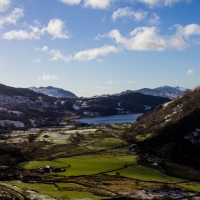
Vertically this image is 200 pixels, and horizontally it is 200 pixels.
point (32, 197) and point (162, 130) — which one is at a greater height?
point (162, 130)

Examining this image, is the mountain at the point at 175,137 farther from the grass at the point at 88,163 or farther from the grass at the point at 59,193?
the grass at the point at 59,193

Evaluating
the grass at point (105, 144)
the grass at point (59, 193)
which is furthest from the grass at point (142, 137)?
the grass at point (59, 193)

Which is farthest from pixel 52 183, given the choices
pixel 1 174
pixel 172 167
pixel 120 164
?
pixel 172 167

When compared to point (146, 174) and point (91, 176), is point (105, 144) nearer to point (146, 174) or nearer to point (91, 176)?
point (146, 174)

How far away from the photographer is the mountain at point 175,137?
13000cm

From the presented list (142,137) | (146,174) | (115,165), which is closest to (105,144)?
(142,137)

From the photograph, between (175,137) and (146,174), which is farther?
(175,137)

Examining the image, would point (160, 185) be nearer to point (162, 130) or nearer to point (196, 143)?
point (196, 143)

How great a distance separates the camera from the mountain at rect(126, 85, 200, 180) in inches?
5118

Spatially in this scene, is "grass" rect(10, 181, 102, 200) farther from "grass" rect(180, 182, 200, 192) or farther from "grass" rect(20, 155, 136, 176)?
"grass" rect(180, 182, 200, 192)

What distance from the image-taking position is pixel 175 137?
156750 millimetres

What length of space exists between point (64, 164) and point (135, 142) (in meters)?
72.1

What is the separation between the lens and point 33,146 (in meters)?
163

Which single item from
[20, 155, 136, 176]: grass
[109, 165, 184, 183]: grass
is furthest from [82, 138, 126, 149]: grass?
[109, 165, 184, 183]: grass
